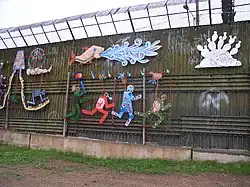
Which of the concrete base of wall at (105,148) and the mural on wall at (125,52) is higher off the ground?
the mural on wall at (125,52)

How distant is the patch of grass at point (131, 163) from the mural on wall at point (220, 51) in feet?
9.96

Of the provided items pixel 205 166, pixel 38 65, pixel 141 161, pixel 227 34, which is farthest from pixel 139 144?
pixel 38 65

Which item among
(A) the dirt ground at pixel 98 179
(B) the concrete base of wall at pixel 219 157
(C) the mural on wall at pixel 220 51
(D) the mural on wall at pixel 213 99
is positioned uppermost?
(C) the mural on wall at pixel 220 51

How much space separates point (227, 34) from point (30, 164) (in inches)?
289

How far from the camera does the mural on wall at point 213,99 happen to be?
9.22 meters

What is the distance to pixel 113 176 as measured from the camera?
24.5 feet

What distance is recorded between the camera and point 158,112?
999 centimetres

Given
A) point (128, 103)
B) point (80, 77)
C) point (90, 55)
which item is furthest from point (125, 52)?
point (80, 77)

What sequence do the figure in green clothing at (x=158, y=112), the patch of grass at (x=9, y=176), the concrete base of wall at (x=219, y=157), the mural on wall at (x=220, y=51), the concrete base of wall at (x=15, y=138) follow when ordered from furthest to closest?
the concrete base of wall at (x=15, y=138) → the figure in green clothing at (x=158, y=112) → the mural on wall at (x=220, y=51) → the concrete base of wall at (x=219, y=157) → the patch of grass at (x=9, y=176)

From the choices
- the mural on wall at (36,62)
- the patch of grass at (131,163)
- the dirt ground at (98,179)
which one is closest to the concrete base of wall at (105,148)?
the patch of grass at (131,163)

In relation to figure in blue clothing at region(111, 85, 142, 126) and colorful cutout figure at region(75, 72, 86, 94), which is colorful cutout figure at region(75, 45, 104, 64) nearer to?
colorful cutout figure at region(75, 72, 86, 94)

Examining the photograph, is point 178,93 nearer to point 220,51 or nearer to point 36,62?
point 220,51

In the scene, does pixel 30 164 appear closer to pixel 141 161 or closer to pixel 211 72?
pixel 141 161

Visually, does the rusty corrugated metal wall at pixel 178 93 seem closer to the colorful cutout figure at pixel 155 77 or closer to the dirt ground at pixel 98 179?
the colorful cutout figure at pixel 155 77
